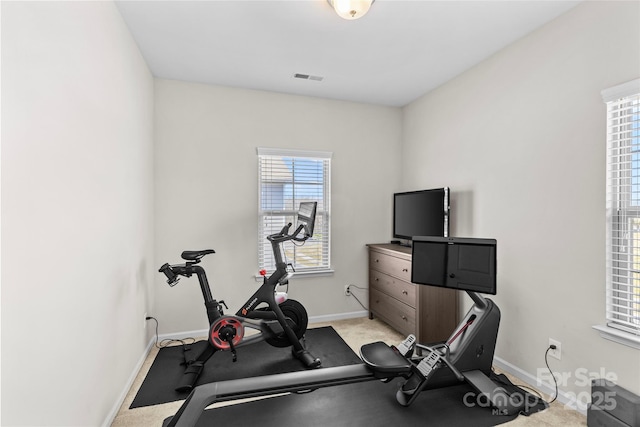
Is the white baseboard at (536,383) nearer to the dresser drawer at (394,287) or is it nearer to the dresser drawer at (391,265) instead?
the dresser drawer at (394,287)

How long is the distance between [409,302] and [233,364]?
1804mm

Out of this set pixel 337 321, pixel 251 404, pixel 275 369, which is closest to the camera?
pixel 251 404

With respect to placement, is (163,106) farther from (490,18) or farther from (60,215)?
(490,18)

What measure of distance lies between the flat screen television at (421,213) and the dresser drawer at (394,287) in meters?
0.54

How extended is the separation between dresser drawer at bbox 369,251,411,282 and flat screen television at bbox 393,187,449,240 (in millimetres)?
344

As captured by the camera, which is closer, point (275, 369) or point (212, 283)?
point (275, 369)

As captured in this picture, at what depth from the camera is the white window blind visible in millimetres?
1866

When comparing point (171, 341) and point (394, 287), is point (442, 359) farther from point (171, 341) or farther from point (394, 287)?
point (171, 341)

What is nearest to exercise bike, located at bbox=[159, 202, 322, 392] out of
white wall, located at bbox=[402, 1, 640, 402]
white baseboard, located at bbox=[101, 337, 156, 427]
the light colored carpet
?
the light colored carpet

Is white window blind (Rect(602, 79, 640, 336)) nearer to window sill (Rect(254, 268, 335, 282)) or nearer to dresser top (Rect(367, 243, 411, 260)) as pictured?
dresser top (Rect(367, 243, 411, 260))

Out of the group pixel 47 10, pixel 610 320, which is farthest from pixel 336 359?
pixel 47 10

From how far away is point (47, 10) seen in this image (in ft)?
4.40

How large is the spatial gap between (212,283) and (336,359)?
5.26 feet

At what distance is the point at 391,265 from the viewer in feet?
11.6
